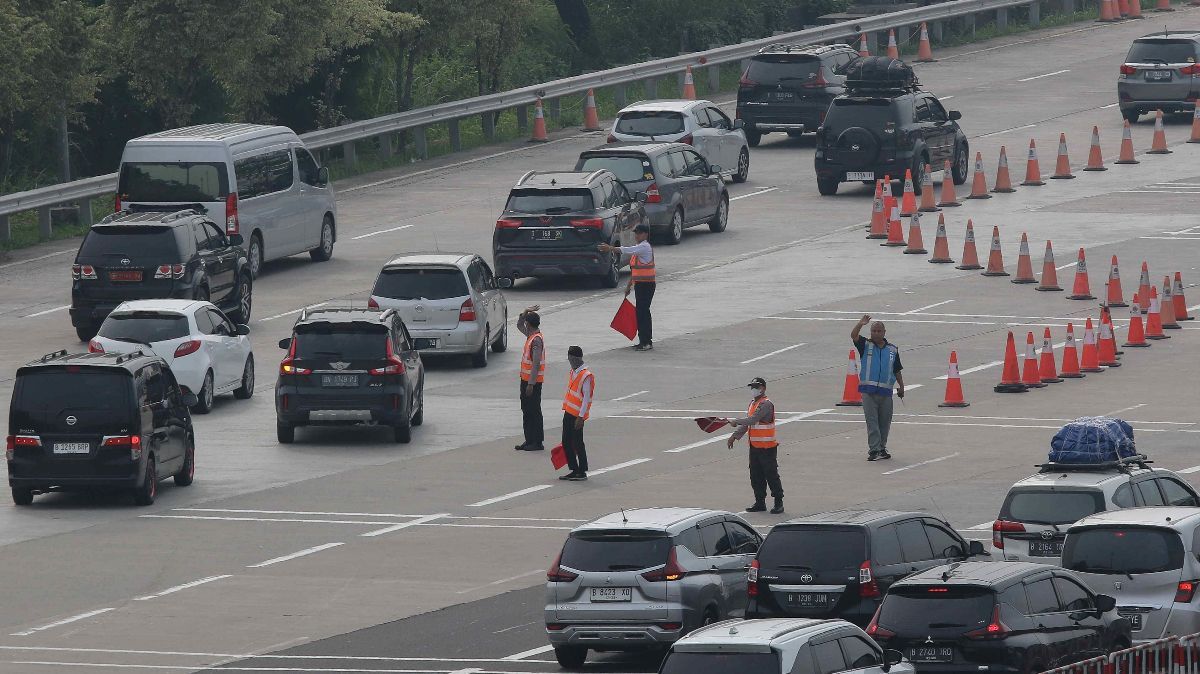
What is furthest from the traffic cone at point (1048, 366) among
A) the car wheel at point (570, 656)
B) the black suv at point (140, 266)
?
the car wheel at point (570, 656)

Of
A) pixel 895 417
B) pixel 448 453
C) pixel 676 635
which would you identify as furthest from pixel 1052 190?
pixel 676 635

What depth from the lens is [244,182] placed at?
39.2m

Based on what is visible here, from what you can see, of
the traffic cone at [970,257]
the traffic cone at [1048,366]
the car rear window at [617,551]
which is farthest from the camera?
the traffic cone at [970,257]

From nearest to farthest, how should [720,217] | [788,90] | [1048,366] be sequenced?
[1048,366] < [720,217] < [788,90]

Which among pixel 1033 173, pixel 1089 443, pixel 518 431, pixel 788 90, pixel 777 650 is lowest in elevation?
pixel 1033 173

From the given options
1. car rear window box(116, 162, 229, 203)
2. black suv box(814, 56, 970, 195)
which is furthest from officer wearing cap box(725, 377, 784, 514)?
black suv box(814, 56, 970, 195)

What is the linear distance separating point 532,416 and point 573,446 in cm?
163

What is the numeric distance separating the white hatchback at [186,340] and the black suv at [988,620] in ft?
50.5

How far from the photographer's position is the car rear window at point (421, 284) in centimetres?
3394

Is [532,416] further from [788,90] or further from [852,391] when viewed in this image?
[788,90]

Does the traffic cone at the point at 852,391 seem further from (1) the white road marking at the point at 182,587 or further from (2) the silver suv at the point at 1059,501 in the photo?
(1) the white road marking at the point at 182,587

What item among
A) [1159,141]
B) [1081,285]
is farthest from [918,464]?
[1159,141]

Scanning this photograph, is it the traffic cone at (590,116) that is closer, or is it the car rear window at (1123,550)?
the car rear window at (1123,550)

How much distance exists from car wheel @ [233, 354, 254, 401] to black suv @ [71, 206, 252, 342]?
8.73 ft
